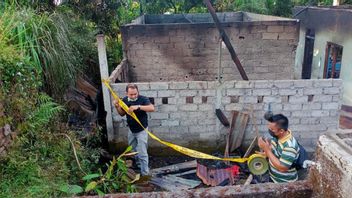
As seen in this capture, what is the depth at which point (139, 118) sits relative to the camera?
505 centimetres

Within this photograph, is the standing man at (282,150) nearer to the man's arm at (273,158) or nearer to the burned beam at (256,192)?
the man's arm at (273,158)

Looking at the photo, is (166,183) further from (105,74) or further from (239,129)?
(105,74)

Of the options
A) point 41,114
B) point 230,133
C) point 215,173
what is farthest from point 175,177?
point 41,114

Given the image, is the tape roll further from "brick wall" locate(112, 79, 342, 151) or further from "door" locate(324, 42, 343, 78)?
"door" locate(324, 42, 343, 78)

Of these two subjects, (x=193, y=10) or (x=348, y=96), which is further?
(x=193, y=10)

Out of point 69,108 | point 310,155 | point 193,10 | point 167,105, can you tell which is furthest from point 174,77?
point 193,10

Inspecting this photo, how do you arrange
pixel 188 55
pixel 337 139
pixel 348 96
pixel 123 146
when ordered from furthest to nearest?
pixel 348 96, pixel 188 55, pixel 123 146, pixel 337 139

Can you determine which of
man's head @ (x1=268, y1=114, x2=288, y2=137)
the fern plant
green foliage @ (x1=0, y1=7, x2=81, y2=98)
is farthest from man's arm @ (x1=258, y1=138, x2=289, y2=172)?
green foliage @ (x1=0, y1=7, x2=81, y2=98)

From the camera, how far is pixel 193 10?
49.3 feet

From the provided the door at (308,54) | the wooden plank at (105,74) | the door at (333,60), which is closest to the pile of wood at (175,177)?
the wooden plank at (105,74)

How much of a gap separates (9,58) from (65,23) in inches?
91.0

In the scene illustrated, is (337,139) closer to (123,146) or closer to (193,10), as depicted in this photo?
(123,146)

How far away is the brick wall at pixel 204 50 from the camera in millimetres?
7027

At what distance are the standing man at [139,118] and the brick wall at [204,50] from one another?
220 centimetres
